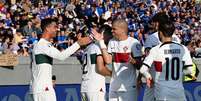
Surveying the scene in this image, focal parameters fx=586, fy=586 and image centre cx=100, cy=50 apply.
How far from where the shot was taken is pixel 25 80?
14.8 meters

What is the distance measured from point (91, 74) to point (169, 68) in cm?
233

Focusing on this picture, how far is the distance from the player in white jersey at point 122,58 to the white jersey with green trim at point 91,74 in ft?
1.72

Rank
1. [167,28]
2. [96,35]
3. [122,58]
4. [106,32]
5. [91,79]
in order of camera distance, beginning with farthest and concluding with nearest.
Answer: [91,79], [106,32], [122,58], [96,35], [167,28]

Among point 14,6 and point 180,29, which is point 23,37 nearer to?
point 14,6

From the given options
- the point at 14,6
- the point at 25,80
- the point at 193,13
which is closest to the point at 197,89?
the point at 25,80

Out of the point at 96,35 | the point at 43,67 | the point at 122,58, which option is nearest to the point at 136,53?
the point at 122,58

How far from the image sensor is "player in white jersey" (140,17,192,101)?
895 cm

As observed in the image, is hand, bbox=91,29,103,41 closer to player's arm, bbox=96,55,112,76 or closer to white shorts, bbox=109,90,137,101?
player's arm, bbox=96,55,112,76

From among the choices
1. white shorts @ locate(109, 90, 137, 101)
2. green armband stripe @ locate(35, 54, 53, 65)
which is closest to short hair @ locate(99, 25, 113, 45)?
white shorts @ locate(109, 90, 137, 101)

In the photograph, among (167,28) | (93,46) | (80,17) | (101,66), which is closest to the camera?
(167,28)

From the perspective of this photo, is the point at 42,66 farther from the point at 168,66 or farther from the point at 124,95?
the point at 168,66

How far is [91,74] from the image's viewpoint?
11.0m

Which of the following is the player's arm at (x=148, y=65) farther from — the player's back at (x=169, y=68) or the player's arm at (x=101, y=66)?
the player's arm at (x=101, y=66)

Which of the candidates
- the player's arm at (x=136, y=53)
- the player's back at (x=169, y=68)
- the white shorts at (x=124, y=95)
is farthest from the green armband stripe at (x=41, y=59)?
the player's back at (x=169, y=68)
